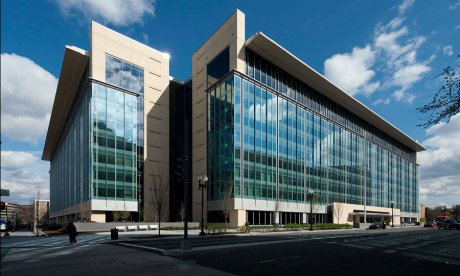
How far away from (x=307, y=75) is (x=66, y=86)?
46.5 meters

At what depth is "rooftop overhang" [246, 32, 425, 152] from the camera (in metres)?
52.2

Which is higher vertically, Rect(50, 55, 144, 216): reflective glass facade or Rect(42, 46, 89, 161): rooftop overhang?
Rect(42, 46, 89, 161): rooftop overhang

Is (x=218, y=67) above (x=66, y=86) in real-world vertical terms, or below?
above

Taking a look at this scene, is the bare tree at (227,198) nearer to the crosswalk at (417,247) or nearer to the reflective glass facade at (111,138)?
the reflective glass facade at (111,138)

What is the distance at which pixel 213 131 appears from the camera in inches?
2189

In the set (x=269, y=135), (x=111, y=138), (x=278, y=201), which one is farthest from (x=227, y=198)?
(x=111, y=138)

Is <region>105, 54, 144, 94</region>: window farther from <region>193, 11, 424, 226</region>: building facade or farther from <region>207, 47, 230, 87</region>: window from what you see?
<region>207, 47, 230, 87</region>: window

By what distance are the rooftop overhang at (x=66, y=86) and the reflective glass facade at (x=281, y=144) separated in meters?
22.4

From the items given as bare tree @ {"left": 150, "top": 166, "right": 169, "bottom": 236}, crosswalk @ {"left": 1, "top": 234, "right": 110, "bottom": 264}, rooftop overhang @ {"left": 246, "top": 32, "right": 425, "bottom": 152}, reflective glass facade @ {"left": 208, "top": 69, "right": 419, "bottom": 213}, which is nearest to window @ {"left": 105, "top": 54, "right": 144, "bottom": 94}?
reflective glass facade @ {"left": 208, "top": 69, "right": 419, "bottom": 213}

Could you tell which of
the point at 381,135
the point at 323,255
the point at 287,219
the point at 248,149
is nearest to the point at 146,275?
the point at 323,255

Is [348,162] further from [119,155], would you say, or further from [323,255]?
[323,255]

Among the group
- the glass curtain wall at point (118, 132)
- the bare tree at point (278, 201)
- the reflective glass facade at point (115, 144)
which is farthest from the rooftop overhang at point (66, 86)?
the bare tree at point (278, 201)

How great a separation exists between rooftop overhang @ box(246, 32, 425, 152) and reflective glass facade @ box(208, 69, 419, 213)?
1672 mm

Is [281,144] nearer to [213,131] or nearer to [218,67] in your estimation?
[213,131]
